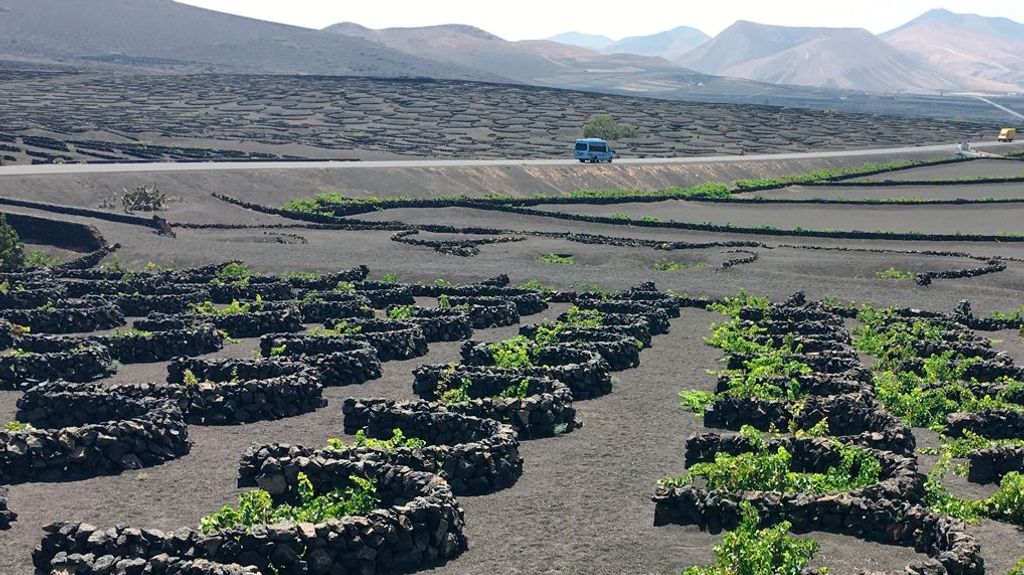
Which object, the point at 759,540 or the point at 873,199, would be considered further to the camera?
the point at 873,199

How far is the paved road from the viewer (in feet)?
299

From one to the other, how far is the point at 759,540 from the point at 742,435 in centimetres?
753

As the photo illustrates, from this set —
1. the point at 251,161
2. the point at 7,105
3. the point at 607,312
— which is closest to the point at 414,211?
the point at 251,161

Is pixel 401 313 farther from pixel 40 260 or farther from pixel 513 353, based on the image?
pixel 40 260

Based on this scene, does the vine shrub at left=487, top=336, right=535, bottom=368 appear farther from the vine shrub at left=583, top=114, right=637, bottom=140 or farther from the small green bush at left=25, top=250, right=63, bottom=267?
the vine shrub at left=583, top=114, right=637, bottom=140

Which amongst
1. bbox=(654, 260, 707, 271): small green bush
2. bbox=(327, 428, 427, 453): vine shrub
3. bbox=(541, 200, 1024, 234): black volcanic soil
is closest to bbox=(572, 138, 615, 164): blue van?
bbox=(541, 200, 1024, 234): black volcanic soil

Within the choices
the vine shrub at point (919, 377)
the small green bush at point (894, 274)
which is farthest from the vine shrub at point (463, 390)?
the small green bush at point (894, 274)

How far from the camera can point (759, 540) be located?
19.8 meters

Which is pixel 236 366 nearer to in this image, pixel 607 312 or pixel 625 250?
pixel 607 312

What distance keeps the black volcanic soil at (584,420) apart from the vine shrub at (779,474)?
1.38m

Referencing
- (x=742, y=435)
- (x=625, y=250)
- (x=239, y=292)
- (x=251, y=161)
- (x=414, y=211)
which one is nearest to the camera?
(x=742, y=435)

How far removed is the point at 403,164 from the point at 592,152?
64.1 ft

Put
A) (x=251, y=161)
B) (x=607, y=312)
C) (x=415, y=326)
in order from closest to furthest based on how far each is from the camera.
Result: (x=415, y=326)
(x=607, y=312)
(x=251, y=161)

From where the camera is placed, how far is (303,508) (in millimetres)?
22578
